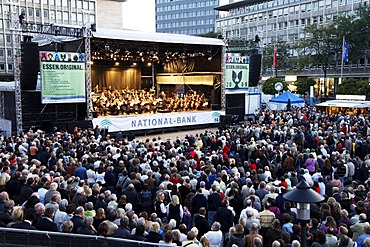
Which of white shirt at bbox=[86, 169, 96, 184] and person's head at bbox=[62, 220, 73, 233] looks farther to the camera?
white shirt at bbox=[86, 169, 96, 184]

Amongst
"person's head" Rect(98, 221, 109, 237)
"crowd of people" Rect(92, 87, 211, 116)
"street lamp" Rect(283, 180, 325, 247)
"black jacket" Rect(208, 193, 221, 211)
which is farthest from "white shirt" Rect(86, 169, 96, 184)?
"crowd of people" Rect(92, 87, 211, 116)

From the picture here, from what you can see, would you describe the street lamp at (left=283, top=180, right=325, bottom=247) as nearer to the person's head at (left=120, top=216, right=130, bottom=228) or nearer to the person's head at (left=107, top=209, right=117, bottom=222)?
the person's head at (left=120, top=216, right=130, bottom=228)

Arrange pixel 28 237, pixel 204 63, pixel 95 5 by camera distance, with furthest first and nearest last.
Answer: pixel 95 5 → pixel 204 63 → pixel 28 237

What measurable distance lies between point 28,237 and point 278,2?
68499 mm

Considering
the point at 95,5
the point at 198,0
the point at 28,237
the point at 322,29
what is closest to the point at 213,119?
the point at 28,237

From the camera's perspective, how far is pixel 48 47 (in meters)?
22.6

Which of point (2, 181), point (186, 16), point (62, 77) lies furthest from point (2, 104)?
point (186, 16)

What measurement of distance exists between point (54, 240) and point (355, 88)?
34.4m

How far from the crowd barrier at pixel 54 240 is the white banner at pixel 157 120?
603 inches

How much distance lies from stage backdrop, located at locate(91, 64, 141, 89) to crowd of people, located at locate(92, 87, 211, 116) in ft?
5.82

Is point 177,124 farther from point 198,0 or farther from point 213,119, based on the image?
point 198,0

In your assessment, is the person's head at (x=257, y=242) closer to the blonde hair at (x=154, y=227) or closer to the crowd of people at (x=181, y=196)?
the crowd of people at (x=181, y=196)

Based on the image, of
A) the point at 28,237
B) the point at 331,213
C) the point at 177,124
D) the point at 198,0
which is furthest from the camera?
the point at 198,0

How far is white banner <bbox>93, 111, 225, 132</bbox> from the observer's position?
2102 cm
